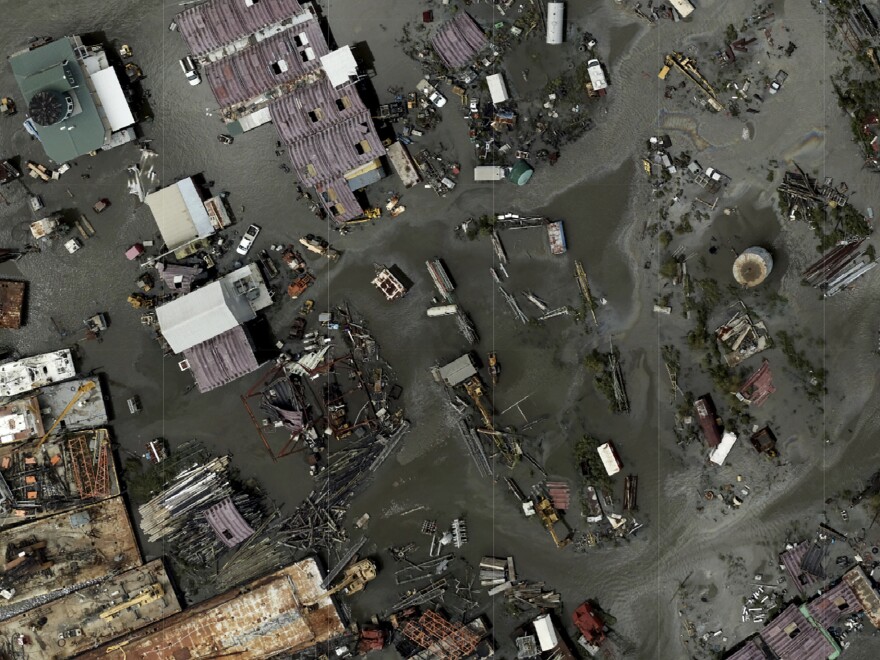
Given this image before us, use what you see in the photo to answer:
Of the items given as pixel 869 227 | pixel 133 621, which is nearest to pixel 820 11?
pixel 869 227

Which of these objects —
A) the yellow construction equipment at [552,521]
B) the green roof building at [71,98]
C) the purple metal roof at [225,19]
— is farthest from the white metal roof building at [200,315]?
the yellow construction equipment at [552,521]

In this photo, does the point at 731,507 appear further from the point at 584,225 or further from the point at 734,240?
the point at 584,225

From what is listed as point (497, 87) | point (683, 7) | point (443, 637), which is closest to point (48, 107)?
point (497, 87)

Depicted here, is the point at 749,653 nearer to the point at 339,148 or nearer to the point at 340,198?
the point at 340,198

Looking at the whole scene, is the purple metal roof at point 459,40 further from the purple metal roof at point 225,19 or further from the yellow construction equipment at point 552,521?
the yellow construction equipment at point 552,521

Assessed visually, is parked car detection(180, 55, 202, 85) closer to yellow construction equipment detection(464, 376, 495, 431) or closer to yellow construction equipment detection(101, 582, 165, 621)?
yellow construction equipment detection(464, 376, 495, 431)
